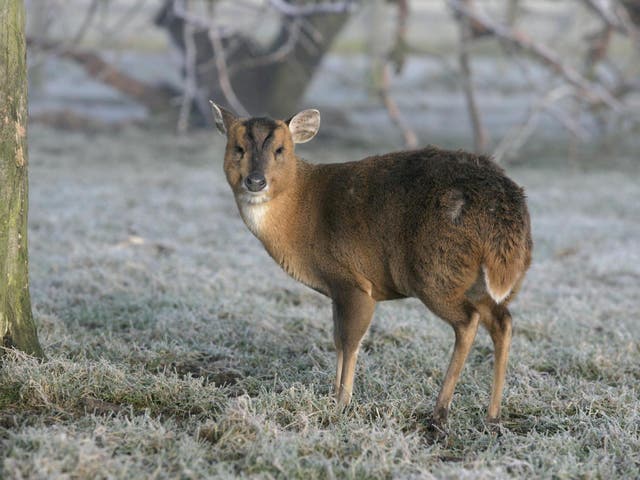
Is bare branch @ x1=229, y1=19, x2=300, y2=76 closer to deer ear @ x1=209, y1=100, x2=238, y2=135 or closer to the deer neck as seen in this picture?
deer ear @ x1=209, y1=100, x2=238, y2=135

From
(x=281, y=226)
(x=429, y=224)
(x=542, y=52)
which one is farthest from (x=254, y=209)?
(x=542, y=52)

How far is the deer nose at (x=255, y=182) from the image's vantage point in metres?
4.04

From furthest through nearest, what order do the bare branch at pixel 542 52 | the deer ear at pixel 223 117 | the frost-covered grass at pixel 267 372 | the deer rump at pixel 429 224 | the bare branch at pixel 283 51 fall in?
the bare branch at pixel 542 52 < the bare branch at pixel 283 51 < the deer ear at pixel 223 117 < the deer rump at pixel 429 224 < the frost-covered grass at pixel 267 372

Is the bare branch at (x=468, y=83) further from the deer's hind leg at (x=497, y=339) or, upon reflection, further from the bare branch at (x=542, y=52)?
the deer's hind leg at (x=497, y=339)

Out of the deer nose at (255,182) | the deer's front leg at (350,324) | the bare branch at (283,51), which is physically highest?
the bare branch at (283,51)

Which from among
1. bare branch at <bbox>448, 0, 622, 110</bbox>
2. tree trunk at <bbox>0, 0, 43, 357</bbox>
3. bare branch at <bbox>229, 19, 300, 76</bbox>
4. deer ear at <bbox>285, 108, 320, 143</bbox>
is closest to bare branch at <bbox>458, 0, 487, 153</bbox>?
bare branch at <bbox>448, 0, 622, 110</bbox>

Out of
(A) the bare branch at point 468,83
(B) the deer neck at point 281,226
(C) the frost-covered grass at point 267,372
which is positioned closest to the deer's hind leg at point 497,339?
(C) the frost-covered grass at point 267,372

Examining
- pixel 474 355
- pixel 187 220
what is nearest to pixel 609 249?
pixel 474 355

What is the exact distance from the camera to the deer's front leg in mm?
4070

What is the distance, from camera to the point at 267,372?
4625mm

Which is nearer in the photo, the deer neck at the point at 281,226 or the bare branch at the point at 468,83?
the deer neck at the point at 281,226

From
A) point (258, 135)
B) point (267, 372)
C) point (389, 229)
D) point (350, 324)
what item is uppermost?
point (258, 135)

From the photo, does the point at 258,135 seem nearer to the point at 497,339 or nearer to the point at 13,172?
the point at 13,172

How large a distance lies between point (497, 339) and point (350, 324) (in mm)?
694
